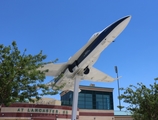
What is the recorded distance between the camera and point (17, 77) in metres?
12.7

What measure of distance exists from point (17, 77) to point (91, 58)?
14.9 metres

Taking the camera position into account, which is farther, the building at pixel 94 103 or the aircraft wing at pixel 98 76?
the building at pixel 94 103

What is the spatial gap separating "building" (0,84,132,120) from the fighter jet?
16.3 feet

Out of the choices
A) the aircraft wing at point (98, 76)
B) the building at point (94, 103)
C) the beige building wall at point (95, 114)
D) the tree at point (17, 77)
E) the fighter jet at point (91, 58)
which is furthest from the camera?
the building at point (94, 103)

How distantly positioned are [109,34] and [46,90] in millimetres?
12710

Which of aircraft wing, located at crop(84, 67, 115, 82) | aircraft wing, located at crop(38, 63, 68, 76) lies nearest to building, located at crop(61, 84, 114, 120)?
aircraft wing, located at crop(84, 67, 115, 82)

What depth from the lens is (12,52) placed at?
43.8ft

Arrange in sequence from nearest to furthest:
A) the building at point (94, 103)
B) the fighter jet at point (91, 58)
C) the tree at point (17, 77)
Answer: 1. the tree at point (17, 77)
2. the fighter jet at point (91, 58)
3. the building at point (94, 103)

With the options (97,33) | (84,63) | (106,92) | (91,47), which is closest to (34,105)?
(84,63)

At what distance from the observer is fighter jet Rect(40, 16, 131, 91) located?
75.5ft

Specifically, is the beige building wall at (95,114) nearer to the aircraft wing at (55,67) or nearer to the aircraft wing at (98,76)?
the aircraft wing at (98,76)

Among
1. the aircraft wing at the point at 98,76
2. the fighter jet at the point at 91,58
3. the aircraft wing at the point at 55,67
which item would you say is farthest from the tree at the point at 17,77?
the aircraft wing at the point at 98,76

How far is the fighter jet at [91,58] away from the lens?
23000 mm

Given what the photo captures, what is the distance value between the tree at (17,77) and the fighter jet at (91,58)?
235 inches
